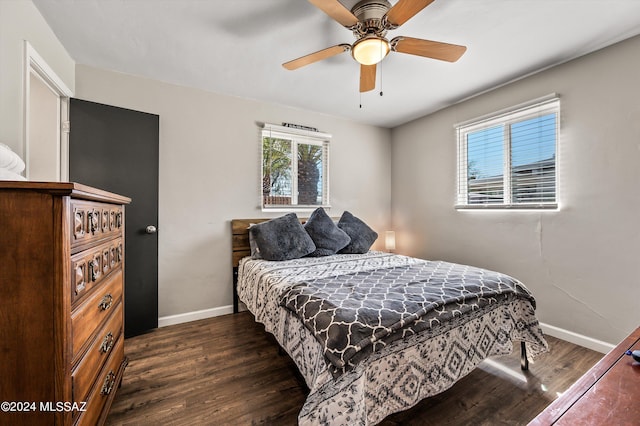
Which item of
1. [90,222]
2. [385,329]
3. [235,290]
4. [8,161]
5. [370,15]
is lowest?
[235,290]

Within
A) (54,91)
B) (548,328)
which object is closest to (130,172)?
(54,91)

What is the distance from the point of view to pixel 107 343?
4.22 ft

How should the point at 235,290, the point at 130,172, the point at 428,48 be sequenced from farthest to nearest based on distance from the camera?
1. the point at 235,290
2. the point at 130,172
3. the point at 428,48

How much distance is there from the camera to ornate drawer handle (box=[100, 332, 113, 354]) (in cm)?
123

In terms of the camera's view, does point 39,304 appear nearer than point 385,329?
Yes

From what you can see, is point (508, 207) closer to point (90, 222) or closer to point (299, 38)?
point (299, 38)

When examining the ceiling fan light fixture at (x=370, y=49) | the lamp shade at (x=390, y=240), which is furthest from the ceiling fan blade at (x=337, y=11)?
the lamp shade at (x=390, y=240)

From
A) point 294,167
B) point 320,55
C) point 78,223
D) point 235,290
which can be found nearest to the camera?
point 78,223

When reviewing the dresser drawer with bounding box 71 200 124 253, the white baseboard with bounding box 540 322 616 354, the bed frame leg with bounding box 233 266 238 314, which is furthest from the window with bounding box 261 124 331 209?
the white baseboard with bounding box 540 322 616 354

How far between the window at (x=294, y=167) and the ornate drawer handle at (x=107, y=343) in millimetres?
2044

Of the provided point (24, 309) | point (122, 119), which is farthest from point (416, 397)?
point (122, 119)

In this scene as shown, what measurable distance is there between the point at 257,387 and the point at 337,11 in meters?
2.39

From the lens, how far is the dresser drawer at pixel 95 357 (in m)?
0.95

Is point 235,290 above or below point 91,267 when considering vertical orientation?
below
